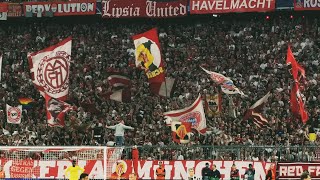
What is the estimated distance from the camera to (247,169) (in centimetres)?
3309

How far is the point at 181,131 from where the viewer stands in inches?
1336

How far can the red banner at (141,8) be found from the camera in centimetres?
4778

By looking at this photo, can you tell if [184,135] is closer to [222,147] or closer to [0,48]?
[222,147]

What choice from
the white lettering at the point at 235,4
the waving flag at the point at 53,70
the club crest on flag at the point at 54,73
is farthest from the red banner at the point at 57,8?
the club crest on flag at the point at 54,73

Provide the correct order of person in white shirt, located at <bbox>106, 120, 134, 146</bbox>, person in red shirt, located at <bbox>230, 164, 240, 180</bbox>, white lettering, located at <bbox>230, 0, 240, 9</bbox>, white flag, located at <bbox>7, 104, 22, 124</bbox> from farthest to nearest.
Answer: white lettering, located at <bbox>230, 0, 240, 9</bbox>
white flag, located at <bbox>7, 104, 22, 124</bbox>
person in white shirt, located at <bbox>106, 120, 134, 146</bbox>
person in red shirt, located at <bbox>230, 164, 240, 180</bbox>

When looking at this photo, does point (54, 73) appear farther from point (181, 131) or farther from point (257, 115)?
point (257, 115)

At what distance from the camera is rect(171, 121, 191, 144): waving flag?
33906 millimetres

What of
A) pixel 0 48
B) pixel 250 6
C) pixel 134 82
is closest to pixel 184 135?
pixel 134 82

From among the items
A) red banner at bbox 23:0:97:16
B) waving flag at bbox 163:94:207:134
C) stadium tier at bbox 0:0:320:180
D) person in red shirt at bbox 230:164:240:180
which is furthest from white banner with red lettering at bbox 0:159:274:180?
red banner at bbox 23:0:97:16

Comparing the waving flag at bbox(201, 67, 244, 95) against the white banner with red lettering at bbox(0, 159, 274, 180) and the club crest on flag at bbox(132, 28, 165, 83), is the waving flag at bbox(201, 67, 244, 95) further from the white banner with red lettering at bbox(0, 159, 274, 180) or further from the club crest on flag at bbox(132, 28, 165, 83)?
the white banner with red lettering at bbox(0, 159, 274, 180)

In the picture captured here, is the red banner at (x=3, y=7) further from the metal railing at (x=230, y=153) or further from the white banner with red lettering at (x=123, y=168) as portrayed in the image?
the metal railing at (x=230, y=153)

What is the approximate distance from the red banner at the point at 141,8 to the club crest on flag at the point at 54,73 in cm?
1522

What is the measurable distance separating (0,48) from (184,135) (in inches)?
739

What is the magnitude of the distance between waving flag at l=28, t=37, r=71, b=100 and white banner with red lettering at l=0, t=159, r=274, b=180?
3.10m
